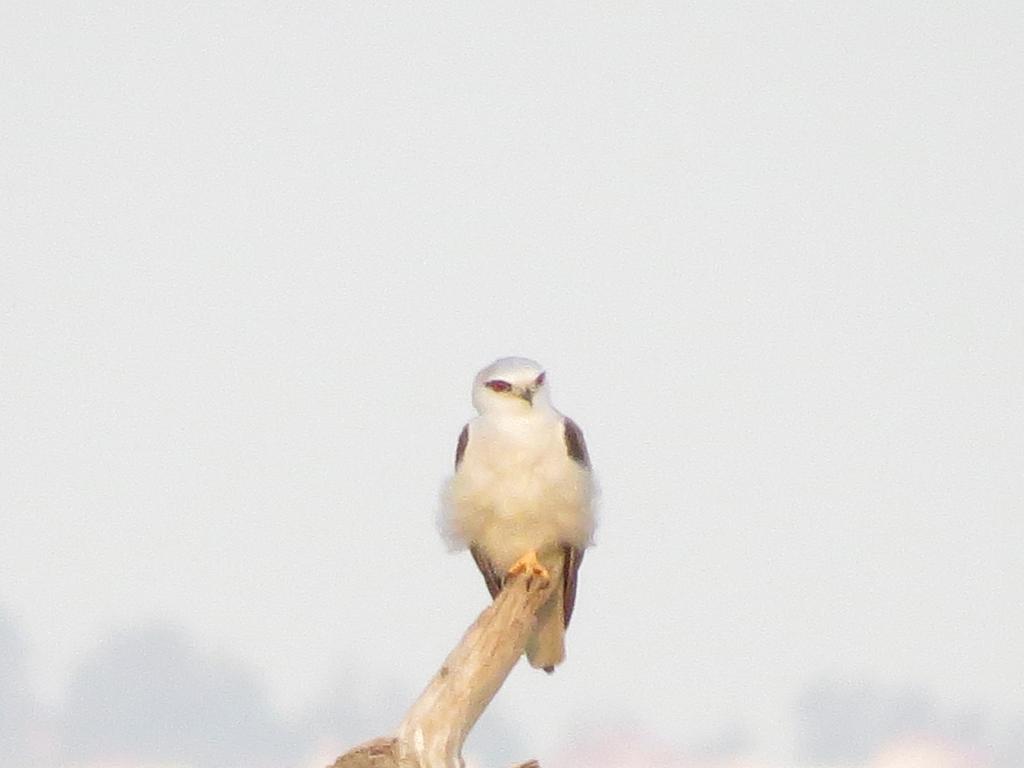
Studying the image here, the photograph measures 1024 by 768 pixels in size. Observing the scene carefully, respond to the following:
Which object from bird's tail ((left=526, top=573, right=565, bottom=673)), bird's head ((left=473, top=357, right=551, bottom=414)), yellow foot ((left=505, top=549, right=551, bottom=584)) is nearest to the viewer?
bird's head ((left=473, top=357, right=551, bottom=414))

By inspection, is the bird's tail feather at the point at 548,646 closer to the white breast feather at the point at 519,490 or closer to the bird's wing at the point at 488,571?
the bird's wing at the point at 488,571

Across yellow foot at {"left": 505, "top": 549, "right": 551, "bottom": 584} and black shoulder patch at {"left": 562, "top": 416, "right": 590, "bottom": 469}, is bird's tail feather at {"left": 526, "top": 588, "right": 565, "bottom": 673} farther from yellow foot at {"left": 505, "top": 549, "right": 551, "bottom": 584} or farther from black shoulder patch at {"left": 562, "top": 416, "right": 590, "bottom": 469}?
black shoulder patch at {"left": 562, "top": 416, "right": 590, "bottom": 469}

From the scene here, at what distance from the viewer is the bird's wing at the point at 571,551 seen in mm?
16156

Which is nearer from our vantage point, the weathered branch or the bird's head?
the weathered branch

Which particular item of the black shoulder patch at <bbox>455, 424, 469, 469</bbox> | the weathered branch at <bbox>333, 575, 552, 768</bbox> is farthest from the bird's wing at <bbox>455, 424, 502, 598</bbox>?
the weathered branch at <bbox>333, 575, 552, 768</bbox>

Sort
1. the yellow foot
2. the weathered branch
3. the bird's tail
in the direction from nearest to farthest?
the weathered branch < the yellow foot < the bird's tail

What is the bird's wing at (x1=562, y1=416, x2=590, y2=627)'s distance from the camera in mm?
16156

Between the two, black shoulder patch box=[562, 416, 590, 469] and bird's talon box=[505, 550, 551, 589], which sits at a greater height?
black shoulder patch box=[562, 416, 590, 469]

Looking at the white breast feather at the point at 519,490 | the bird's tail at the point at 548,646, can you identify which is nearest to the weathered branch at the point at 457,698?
the white breast feather at the point at 519,490

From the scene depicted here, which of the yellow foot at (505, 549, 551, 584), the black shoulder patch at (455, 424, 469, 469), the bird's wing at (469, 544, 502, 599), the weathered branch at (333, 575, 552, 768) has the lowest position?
the weathered branch at (333, 575, 552, 768)

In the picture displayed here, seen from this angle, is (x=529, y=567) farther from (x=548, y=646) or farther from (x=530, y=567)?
(x=548, y=646)

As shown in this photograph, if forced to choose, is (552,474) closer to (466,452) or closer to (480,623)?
(466,452)

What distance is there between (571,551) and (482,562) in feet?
1.86

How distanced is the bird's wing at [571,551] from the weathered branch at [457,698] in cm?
132
